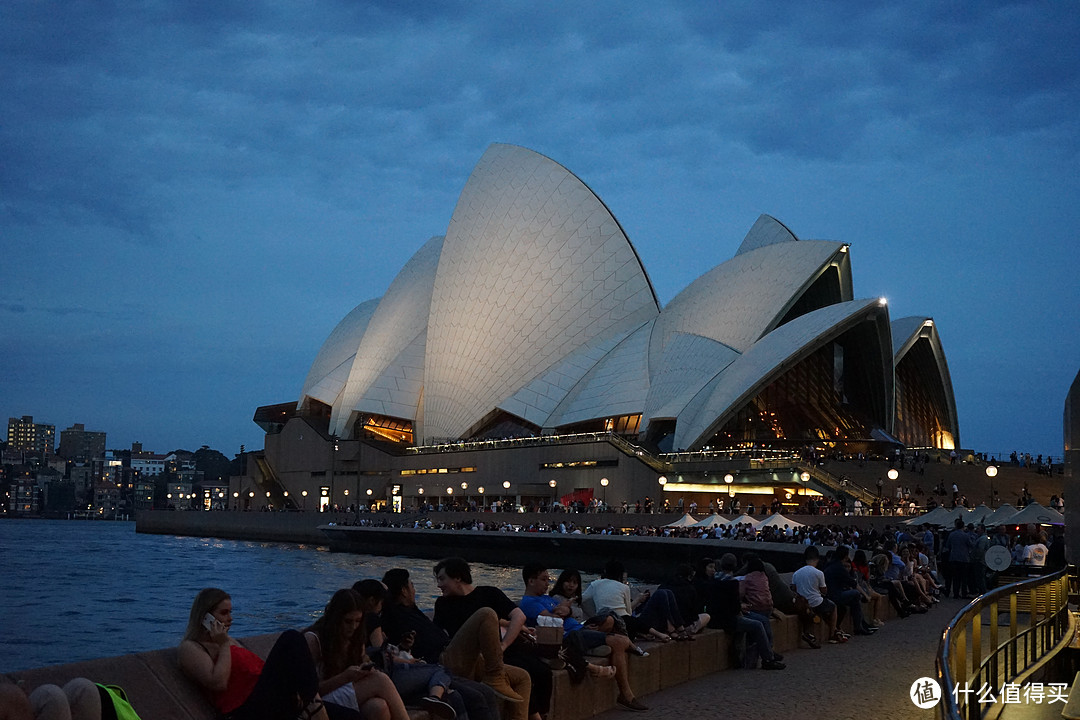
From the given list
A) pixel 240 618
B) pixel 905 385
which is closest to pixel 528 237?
pixel 905 385

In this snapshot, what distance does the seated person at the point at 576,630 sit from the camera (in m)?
6.69

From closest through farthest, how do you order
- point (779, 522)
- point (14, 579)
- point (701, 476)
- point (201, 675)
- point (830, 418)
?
point (201, 675) < point (14, 579) < point (779, 522) < point (701, 476) < point (830, 418)

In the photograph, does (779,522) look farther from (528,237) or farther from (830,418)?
(528,237)

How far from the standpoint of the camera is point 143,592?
72.7 ft

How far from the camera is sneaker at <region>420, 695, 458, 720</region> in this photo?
5.04m

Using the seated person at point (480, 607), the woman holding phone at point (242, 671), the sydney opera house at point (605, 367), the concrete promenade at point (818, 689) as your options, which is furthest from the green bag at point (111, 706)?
the sydney opera house at point (605, 367)

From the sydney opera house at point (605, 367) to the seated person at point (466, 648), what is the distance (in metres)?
31.3

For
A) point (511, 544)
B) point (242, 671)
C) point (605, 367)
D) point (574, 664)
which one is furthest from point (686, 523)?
point (242, 671)

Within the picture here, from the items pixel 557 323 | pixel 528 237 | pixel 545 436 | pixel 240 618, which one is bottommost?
pixel 240 618

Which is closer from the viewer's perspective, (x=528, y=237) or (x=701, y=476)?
(x=701, y=476)

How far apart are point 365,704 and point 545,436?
40809mm

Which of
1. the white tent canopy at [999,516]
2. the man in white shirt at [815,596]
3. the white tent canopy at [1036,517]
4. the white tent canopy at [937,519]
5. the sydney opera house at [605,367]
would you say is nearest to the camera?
the man in white shirt at [815,596]

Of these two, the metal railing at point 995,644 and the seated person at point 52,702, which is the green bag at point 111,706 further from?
the metal railing at point 995,644

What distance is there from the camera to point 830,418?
45.1 meters
